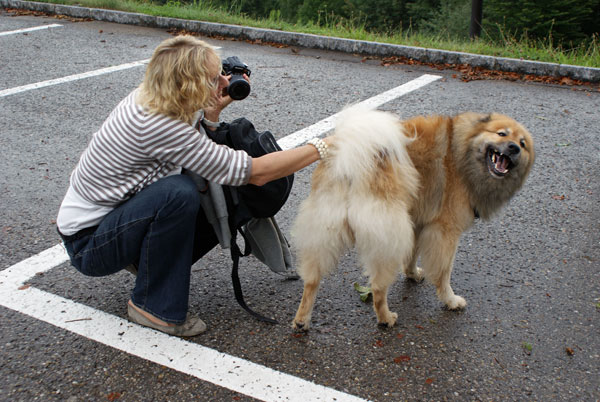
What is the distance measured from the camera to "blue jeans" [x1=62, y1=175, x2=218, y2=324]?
2855 millimetres

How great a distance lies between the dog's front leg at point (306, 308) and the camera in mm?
3070

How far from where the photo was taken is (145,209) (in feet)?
9.34

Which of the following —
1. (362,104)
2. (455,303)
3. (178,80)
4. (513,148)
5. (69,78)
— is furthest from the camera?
(69,78)

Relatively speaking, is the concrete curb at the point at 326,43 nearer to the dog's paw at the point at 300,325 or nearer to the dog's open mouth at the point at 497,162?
the dog's open mouth at the point at 497,162

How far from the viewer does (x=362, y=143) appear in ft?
9.33

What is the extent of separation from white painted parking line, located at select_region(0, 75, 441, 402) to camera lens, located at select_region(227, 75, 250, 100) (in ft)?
4.46

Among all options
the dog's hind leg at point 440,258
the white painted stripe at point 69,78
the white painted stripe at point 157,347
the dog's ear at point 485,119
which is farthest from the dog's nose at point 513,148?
the white painted stripe at point 69,78

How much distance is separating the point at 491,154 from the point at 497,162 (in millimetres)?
57

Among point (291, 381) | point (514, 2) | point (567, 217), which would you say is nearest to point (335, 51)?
point (567, 217)

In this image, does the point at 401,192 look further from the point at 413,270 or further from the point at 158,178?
the point at 158,178

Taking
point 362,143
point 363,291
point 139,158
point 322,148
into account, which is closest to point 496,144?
point 362,143

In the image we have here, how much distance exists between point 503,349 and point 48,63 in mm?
7337

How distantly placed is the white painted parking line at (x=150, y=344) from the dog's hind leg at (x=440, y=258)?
3.23 feet

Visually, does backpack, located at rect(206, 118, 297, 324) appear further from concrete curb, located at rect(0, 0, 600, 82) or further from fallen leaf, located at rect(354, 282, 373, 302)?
concrete curb, located at rect(0, 0, 600, 82)
